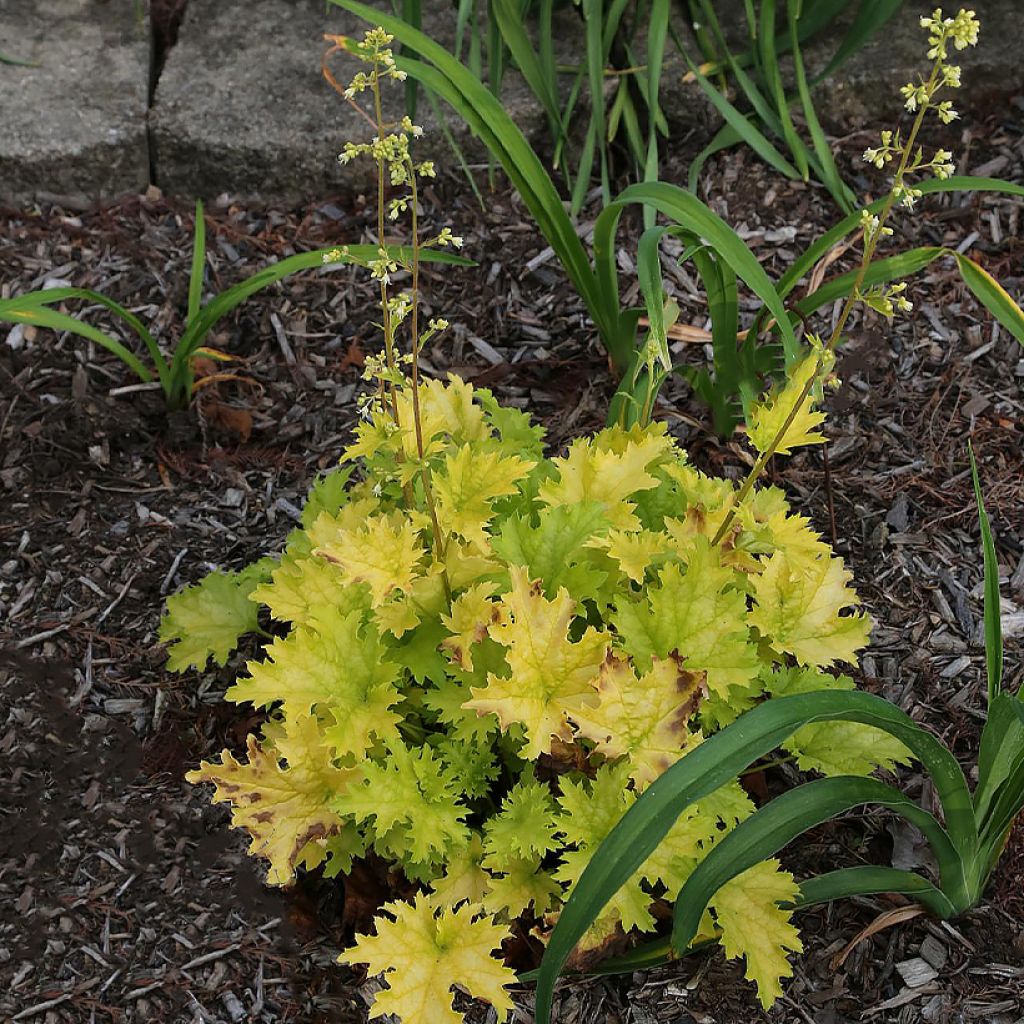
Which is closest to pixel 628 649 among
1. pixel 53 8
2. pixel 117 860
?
pixel 117 860

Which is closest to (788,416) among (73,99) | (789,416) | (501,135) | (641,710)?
(789,416)

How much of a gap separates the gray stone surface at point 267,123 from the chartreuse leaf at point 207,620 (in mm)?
1358

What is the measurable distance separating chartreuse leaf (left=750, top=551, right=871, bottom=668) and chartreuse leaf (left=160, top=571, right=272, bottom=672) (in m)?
0.92

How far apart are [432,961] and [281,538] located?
43.2 inches

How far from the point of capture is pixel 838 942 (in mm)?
1858

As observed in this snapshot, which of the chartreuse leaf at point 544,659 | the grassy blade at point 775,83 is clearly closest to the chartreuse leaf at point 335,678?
the chartreuse leaf at point 544,659

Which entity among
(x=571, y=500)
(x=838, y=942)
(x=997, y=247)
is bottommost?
(x=838, y=942)

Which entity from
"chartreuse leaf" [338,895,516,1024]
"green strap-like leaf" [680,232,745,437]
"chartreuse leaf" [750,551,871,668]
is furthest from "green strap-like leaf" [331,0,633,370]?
"chartreuse leaf" [338,895,516,1024]

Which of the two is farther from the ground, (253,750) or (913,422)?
(913,422)

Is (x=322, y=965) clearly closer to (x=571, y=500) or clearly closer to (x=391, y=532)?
(x=391, y=532)

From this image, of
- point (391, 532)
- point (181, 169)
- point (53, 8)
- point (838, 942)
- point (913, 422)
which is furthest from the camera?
point (53, 8)

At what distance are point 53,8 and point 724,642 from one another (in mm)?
2891

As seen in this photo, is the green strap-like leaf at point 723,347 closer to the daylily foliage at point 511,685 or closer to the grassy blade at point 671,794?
the daylily foliage at point 511,685

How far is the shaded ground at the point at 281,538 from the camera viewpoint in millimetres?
1859
